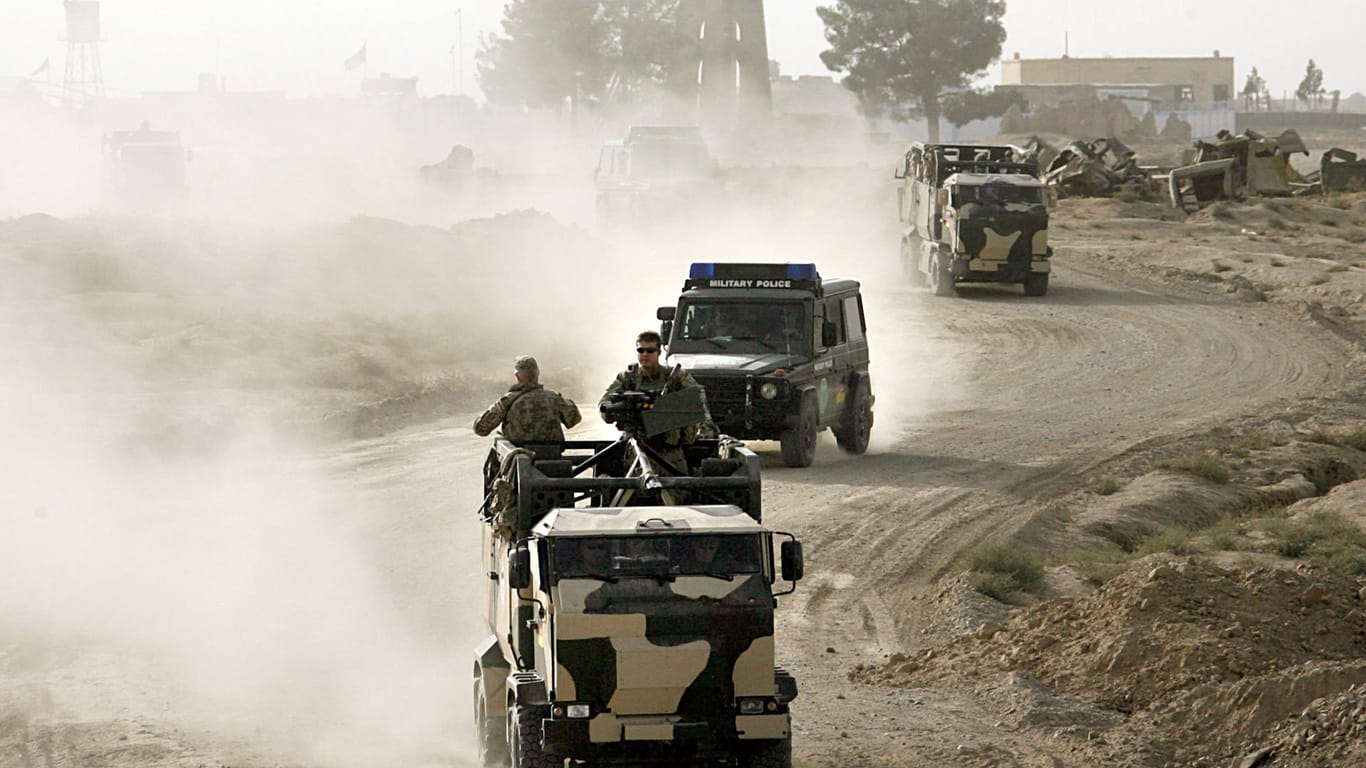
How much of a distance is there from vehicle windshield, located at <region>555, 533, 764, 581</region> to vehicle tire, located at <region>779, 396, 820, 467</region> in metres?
10.0

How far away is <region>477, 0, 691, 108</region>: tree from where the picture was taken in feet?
342

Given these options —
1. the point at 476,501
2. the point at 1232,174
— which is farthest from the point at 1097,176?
the point at 476,501

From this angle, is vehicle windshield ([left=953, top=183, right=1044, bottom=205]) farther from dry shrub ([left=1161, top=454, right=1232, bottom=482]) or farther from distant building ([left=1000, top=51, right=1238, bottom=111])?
distant building ([left=1000, top=51, right=1238, bottom=111])

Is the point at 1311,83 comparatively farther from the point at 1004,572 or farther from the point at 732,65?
the point at 1004,572

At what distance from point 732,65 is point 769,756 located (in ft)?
261

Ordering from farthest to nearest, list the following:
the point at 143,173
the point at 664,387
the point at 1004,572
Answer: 1. the point at 143,173
2. the point at 1004,572
3. the point at 664,387

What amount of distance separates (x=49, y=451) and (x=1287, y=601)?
13.2 meters

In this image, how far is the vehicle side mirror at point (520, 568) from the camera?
27.6 ft

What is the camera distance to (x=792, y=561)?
8492 mm

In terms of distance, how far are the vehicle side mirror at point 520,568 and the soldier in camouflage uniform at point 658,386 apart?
217 cm

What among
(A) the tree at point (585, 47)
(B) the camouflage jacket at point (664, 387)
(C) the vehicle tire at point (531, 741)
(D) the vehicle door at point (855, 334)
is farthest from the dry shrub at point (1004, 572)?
(A) the tree at point (585, 47)

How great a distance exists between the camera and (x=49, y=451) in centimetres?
1917

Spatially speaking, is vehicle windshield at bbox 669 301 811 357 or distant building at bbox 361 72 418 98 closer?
vehicle windshield at bbox 669 301 811 357

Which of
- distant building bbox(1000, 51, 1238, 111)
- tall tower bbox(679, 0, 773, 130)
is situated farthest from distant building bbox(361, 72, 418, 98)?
distant building bbox(1000, 51, 1238, 111)
